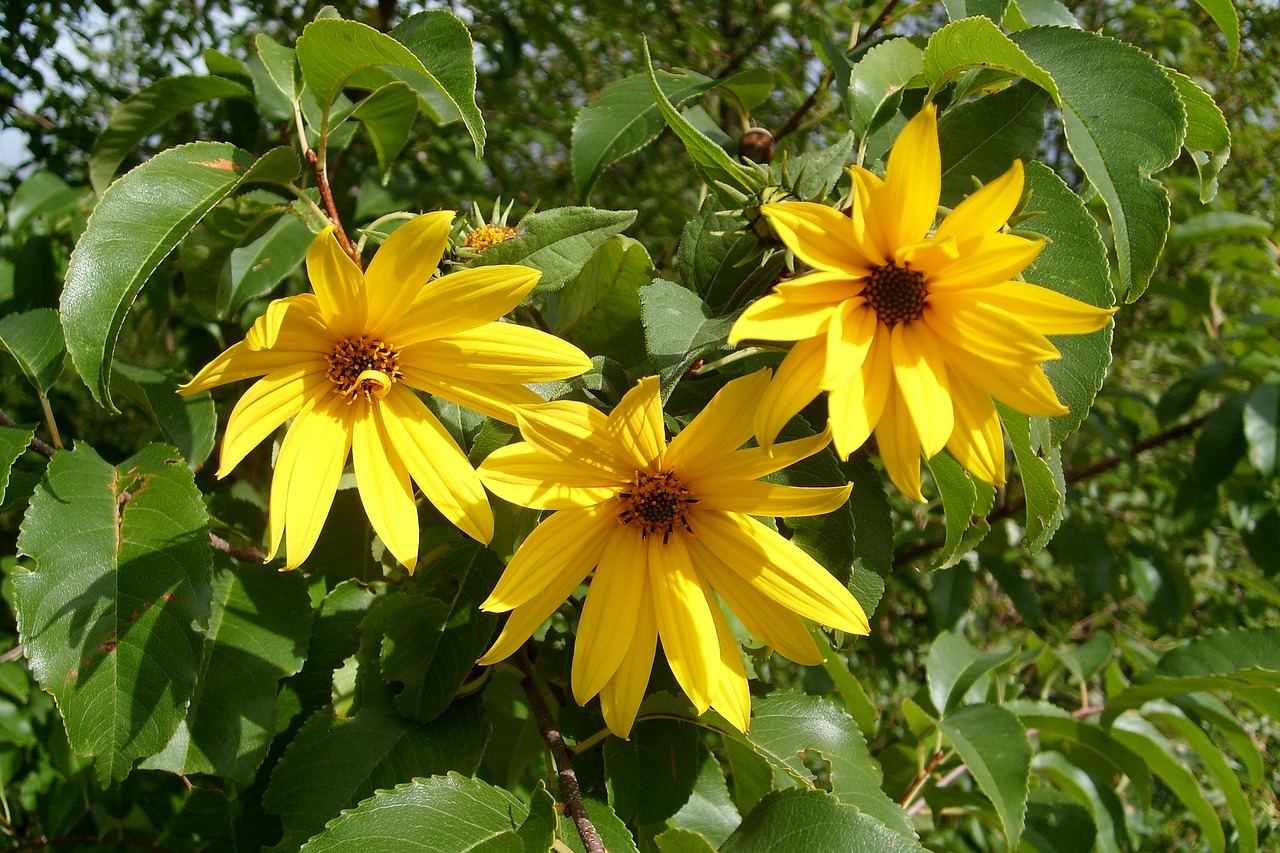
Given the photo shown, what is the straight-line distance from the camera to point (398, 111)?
4.07 ft

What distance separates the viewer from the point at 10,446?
95cm

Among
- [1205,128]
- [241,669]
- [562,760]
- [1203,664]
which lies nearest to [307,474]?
[241,669]

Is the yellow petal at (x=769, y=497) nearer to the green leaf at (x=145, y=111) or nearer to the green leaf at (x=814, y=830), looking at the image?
the green leaf at (x=814, y=830)

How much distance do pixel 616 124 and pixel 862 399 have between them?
0.64m

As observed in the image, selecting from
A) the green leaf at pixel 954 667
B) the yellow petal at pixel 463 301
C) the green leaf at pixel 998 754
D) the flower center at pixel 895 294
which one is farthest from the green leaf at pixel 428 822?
the green leaf at pixel 954 667

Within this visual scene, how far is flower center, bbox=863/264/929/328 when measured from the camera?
2.47 feet

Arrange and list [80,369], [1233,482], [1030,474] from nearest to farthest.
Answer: [80,369], [1030,474], [1233,482]

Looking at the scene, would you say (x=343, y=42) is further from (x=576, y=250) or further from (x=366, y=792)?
(x=366, y=792)

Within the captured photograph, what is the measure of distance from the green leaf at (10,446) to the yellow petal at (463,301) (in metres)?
0.42

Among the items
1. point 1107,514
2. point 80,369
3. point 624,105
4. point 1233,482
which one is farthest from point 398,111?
point 1107,514

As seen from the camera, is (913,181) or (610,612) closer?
(913,181)

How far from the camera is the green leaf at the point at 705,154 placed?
0.77 meters

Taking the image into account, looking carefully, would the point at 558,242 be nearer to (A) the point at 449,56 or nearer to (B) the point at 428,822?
(A) the point at 449,56

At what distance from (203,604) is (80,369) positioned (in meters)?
0.25
